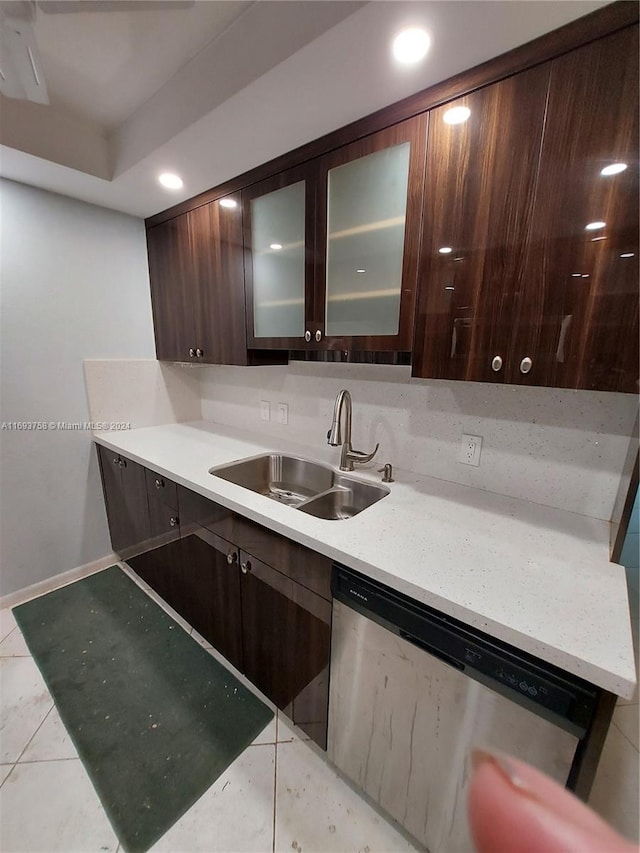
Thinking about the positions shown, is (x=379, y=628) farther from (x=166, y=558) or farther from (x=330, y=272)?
(x=166, y=558)

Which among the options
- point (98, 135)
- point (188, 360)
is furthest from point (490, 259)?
point (98, 135)

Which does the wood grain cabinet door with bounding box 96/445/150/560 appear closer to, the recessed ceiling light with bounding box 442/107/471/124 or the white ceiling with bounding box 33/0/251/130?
the white ceiling with bounding box 33/0/251/130

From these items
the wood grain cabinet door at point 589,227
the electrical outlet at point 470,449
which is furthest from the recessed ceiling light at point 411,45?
the electrical outlet at point 470,449

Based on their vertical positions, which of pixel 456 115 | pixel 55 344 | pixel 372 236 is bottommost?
pixel 55 344

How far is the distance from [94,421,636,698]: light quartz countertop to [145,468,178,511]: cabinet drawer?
147mm

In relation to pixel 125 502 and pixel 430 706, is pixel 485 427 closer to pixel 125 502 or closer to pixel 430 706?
pixel 430 706

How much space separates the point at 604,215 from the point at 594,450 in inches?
26.2

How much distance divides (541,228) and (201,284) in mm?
1532

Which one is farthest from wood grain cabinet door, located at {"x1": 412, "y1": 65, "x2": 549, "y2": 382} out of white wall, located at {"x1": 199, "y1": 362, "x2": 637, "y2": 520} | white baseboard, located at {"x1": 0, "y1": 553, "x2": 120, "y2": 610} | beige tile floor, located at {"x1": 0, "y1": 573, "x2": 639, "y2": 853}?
white baseboard, located at {"x1": 0, "y1": 553, "x2": 120, "y2": 610}

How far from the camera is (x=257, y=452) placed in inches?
68.3

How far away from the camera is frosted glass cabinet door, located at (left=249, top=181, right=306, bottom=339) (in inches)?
52.2

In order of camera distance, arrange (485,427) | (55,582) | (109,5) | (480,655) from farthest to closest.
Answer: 1. (55,582)
2. (485,427)
3. (109,5)
4. (480,655)

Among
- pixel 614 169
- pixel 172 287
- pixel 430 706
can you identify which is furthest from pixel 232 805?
pixel 172 287

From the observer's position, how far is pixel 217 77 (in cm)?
103
